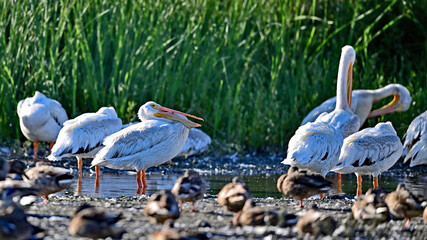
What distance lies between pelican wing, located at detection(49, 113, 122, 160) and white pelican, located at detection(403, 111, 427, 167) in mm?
4374

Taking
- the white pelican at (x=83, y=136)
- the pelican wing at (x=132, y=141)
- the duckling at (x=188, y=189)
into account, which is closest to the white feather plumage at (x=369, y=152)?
the pelican wing at (x=132, y=141)

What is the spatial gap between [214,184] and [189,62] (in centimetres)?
404

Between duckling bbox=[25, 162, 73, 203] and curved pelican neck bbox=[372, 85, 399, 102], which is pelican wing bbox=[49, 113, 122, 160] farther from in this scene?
curved pelican neck bbox=[372, 85, 399, 102]

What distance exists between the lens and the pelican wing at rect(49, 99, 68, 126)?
1240cm

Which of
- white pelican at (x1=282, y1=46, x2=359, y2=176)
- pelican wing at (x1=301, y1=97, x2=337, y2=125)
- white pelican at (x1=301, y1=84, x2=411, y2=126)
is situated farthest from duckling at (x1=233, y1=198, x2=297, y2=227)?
white pelican at (x1=301, y1=84, x2=411, y2=126)

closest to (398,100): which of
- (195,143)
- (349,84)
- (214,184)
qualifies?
(349,84)

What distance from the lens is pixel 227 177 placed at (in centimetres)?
1148

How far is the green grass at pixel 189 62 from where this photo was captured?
43.7 feet

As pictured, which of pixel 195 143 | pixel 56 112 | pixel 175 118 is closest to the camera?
pixel 175 118

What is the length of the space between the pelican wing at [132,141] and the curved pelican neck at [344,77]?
3.14 meters

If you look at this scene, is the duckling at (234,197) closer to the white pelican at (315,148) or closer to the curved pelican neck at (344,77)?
the white pelican at (315,148)

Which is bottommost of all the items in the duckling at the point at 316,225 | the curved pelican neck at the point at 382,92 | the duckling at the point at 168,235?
the duckling at the point at 316,225

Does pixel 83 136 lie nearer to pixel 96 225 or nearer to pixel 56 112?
pixel 56 112

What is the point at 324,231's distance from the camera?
6324 millimetres
